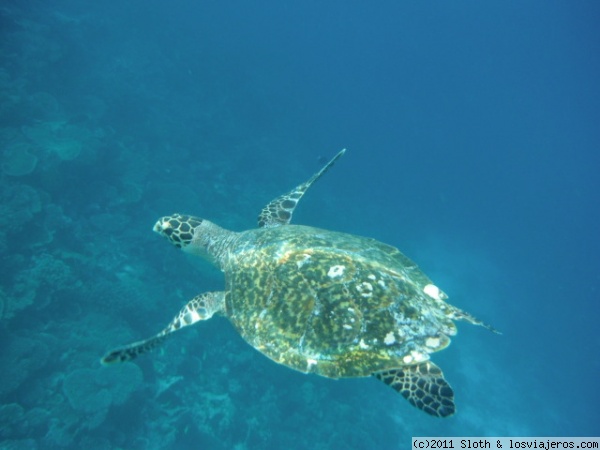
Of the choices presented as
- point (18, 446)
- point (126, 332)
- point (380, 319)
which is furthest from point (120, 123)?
point (380, 319)

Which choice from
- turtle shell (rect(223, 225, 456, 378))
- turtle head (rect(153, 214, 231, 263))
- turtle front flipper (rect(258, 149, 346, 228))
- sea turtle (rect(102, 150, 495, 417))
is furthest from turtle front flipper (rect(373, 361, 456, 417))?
turtle head (rect(153, 214, 231, 263))

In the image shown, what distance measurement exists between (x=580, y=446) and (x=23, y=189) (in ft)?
59.5

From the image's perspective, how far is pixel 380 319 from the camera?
362cm

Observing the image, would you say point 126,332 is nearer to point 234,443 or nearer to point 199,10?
point 234,443

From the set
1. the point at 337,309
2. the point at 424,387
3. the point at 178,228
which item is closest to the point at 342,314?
the point at 337,309

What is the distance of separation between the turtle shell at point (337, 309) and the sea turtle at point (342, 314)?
0.01 m

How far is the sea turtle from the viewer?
3.56 m

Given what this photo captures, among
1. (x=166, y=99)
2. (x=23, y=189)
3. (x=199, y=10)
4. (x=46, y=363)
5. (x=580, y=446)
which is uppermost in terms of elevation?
(x=199, y=10)

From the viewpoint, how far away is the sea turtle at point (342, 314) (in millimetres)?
3564

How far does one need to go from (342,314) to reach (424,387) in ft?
3.73

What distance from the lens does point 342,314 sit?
145 inches
